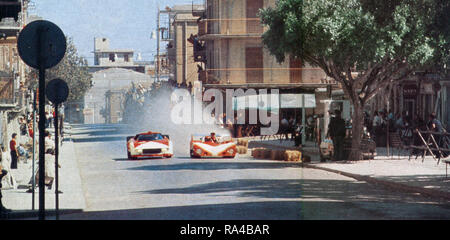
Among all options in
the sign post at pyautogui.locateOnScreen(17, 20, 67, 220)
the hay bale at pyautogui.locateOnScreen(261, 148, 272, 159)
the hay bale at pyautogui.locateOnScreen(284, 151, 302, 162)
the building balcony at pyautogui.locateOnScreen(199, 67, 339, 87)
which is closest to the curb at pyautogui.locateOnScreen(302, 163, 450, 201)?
the hay bale at pyautogui.locateOnScreen(284, 151, 302, 162)

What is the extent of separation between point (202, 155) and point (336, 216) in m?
17.2

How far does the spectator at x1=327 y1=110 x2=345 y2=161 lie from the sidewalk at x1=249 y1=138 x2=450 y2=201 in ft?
2.75

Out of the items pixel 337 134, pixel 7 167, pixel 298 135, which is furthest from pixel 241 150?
pixel 7 167

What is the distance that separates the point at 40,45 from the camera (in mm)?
10352

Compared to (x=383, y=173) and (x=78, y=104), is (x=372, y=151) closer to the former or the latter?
(x=383, y=173)

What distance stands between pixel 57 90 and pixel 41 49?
1.76m

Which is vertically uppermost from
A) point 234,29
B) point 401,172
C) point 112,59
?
point 112,59

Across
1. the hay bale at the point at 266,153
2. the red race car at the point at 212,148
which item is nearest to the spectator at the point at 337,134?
the hay bale at the point at 266,153

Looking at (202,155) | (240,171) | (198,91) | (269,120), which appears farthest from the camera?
(198,91)

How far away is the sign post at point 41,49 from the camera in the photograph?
1030cm

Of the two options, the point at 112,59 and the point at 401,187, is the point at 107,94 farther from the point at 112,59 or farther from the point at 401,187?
the point at 401,187

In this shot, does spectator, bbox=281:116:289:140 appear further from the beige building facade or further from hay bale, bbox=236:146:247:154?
hay bale, bbox=236:146:247:154
